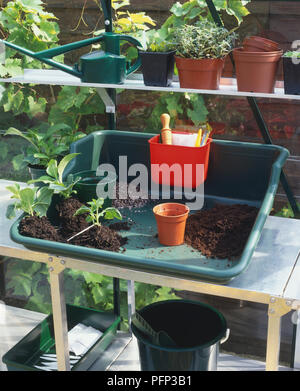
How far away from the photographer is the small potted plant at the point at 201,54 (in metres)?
1.45

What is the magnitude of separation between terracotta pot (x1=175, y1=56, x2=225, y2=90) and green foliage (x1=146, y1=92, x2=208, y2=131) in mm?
658

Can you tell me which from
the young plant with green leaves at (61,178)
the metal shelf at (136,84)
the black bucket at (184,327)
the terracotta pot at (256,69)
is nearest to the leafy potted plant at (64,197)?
the young plant with green leaves at (61,178)

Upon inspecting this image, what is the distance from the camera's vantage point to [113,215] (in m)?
1.50

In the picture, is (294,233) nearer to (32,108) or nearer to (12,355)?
(12,355)

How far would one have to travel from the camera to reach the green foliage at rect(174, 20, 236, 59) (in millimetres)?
1455

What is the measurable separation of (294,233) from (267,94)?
16.3 inches

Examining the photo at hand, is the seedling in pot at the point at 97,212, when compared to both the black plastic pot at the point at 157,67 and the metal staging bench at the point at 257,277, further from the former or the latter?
the black plastic pot at the point at 157,67

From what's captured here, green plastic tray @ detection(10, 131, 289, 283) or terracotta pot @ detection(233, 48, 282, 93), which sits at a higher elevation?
terracotta pot @ detection(233, 48, 282, 93)

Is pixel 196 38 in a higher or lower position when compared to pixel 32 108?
higher

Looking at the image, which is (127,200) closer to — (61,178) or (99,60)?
(61,178)

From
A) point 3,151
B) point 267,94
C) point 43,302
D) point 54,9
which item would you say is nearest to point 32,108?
point 3,151

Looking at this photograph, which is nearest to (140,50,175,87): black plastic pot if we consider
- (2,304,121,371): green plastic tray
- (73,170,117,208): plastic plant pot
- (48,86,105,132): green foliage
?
(73,170,117,208): plastic plant pot

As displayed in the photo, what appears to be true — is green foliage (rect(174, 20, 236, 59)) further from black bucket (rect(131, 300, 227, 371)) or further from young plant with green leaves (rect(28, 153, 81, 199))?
black bucket (rect(131, 300, 227, 371))
